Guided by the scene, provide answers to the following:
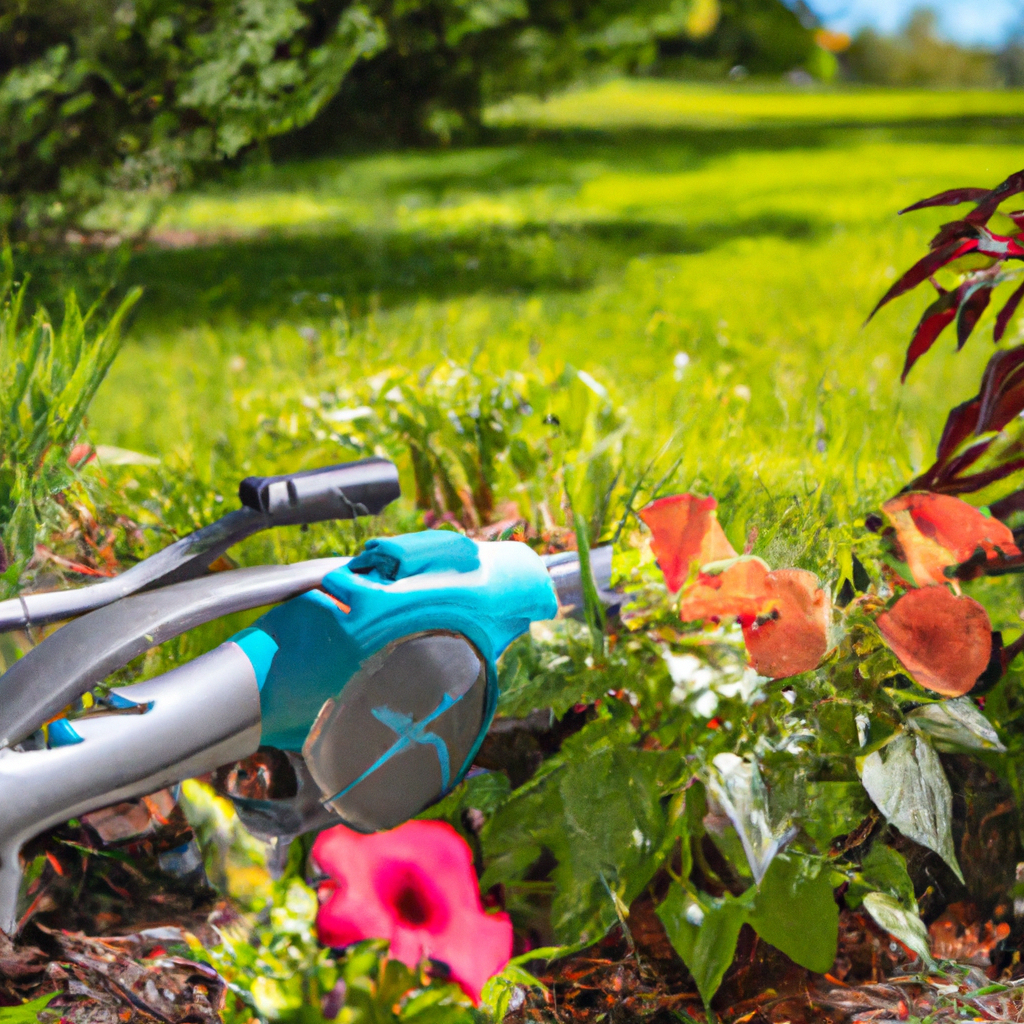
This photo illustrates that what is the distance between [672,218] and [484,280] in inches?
78.2

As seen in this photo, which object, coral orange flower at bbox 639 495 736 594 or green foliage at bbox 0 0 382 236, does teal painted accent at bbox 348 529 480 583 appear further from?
green foliage at bbox 0 0 382 236

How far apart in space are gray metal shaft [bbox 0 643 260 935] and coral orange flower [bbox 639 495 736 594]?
13.8 inches

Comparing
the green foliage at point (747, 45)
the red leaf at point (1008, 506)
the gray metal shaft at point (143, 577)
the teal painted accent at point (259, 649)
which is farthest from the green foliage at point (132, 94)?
the green foliage at point (747, 45)

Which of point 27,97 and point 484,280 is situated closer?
point 27,97

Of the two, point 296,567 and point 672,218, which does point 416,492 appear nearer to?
point 296,567

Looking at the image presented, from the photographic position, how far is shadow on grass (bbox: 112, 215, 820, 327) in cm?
238

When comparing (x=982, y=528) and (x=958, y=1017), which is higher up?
(x=982, y=528)

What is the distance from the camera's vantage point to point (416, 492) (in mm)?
1262

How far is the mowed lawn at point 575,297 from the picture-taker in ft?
5.52

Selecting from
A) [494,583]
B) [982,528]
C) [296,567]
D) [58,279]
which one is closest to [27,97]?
[58,279]

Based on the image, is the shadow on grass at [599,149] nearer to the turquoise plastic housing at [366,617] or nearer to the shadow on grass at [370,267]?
the shadow on grass at [370,267]

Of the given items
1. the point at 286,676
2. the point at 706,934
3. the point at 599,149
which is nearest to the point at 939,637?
the point at 706,934

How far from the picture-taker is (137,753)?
0.76m

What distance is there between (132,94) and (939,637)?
1.28m
